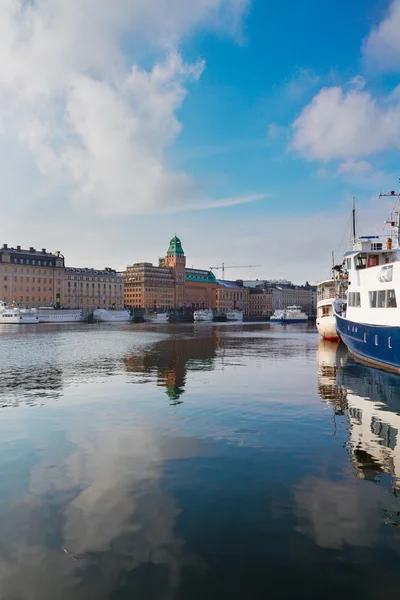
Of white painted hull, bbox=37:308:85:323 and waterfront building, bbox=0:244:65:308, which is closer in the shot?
white painted hull, bbox=37:308:85:323

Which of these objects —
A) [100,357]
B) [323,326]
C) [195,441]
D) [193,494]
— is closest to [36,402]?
[195,441]

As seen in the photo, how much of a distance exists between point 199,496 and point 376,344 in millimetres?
28664

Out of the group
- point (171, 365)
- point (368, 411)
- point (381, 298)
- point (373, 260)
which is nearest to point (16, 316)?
point (171, 365)

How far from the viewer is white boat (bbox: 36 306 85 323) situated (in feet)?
548

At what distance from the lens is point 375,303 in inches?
1451

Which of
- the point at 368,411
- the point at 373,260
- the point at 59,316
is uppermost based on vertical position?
the point at 373,260

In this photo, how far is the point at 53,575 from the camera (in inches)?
343

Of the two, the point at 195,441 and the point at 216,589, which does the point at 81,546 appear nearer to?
the point at 216,589

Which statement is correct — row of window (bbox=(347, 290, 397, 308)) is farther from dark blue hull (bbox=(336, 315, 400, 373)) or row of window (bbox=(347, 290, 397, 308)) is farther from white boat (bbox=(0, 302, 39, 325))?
white boat (bbox=(0, 302, 39, 325))

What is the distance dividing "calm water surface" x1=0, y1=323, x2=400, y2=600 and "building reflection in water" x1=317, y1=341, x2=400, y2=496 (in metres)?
0.10

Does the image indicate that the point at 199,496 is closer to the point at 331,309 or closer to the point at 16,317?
the point at 331,309

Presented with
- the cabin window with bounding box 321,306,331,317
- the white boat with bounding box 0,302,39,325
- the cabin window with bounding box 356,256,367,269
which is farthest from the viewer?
the white boat with bounding box 0,302,39,325

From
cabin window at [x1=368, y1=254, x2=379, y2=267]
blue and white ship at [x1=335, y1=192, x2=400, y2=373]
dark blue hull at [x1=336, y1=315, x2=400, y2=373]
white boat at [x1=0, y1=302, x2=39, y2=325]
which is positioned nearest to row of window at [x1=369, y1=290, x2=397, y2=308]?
blue and white ship at [x1=335, y1=192, x2=400, y2=373]

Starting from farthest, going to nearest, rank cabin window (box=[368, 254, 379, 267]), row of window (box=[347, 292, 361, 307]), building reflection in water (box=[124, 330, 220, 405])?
cabin window (box=[368, 254, 379, 267]), row of window (box=[347, 292, 361, 307]), building reflection in water (box=[124, 330, 220, 405])
